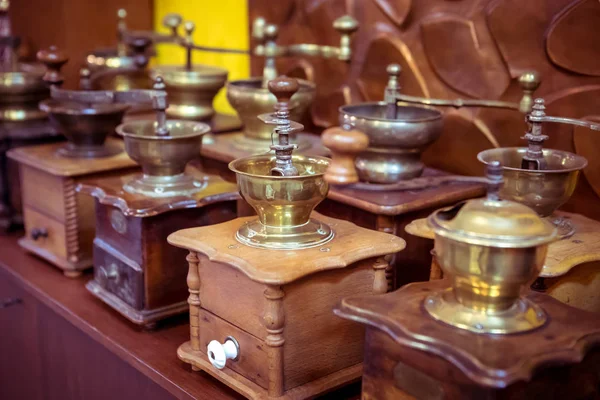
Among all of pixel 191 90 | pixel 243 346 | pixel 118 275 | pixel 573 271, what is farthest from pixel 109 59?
pixel 573 271

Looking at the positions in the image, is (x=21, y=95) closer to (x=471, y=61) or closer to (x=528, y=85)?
(x=471, y=61)

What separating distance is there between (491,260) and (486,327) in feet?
0.34

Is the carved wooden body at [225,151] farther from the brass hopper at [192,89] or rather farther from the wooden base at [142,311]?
the wooden base at [142,311]

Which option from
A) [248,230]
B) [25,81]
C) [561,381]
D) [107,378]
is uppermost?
[25,81]

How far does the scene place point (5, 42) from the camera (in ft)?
8.44

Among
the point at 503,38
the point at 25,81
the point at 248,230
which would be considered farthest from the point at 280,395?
the point at 25,81

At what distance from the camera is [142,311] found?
5.35 ft

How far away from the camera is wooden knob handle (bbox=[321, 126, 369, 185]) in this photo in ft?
4.27

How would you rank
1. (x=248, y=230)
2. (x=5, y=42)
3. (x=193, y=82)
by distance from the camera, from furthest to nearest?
(x=5, y=42) < (x=193, y=82) < (x=248, y=230)

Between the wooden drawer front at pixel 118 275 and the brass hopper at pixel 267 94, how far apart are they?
1.50 ft

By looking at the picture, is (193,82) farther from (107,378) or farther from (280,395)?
(280,395)

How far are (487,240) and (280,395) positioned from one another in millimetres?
477

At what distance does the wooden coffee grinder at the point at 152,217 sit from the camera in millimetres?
1610

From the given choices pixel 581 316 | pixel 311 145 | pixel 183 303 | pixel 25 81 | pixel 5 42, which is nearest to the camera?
pixel 581 316
